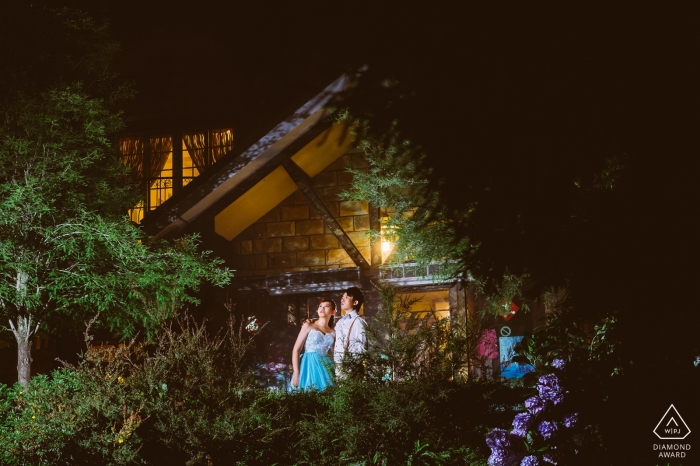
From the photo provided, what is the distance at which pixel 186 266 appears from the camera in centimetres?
864

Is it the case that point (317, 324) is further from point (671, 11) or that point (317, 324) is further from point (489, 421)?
point (671, 11)

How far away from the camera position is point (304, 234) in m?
13.3

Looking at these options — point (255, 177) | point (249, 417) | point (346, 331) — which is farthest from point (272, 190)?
point (249, 417)

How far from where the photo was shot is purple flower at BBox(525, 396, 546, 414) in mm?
5504

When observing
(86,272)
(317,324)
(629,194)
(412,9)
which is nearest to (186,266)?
(86,272)

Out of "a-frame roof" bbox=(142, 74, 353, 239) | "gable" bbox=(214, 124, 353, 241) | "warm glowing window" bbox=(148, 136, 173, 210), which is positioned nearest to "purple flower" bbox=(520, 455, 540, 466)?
"a-frame roof" bbox=(142, 74, 353, 239)

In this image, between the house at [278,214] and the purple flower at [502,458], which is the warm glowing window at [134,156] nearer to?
the house at [278,214]

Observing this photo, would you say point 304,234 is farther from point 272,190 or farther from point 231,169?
point 231,169

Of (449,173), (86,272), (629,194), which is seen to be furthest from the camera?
(86,272)

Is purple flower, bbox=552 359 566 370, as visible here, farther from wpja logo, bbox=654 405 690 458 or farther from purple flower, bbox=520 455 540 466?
wpja logo, bbox=654 405 690 458

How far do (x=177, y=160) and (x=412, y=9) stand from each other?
1032cm

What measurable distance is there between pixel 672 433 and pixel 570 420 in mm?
795

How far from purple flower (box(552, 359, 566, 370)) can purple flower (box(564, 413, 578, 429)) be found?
38cm

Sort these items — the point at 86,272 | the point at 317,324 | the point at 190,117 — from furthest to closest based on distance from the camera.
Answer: the point at 190,117 → the point at 317,324 → the point at 86,272
